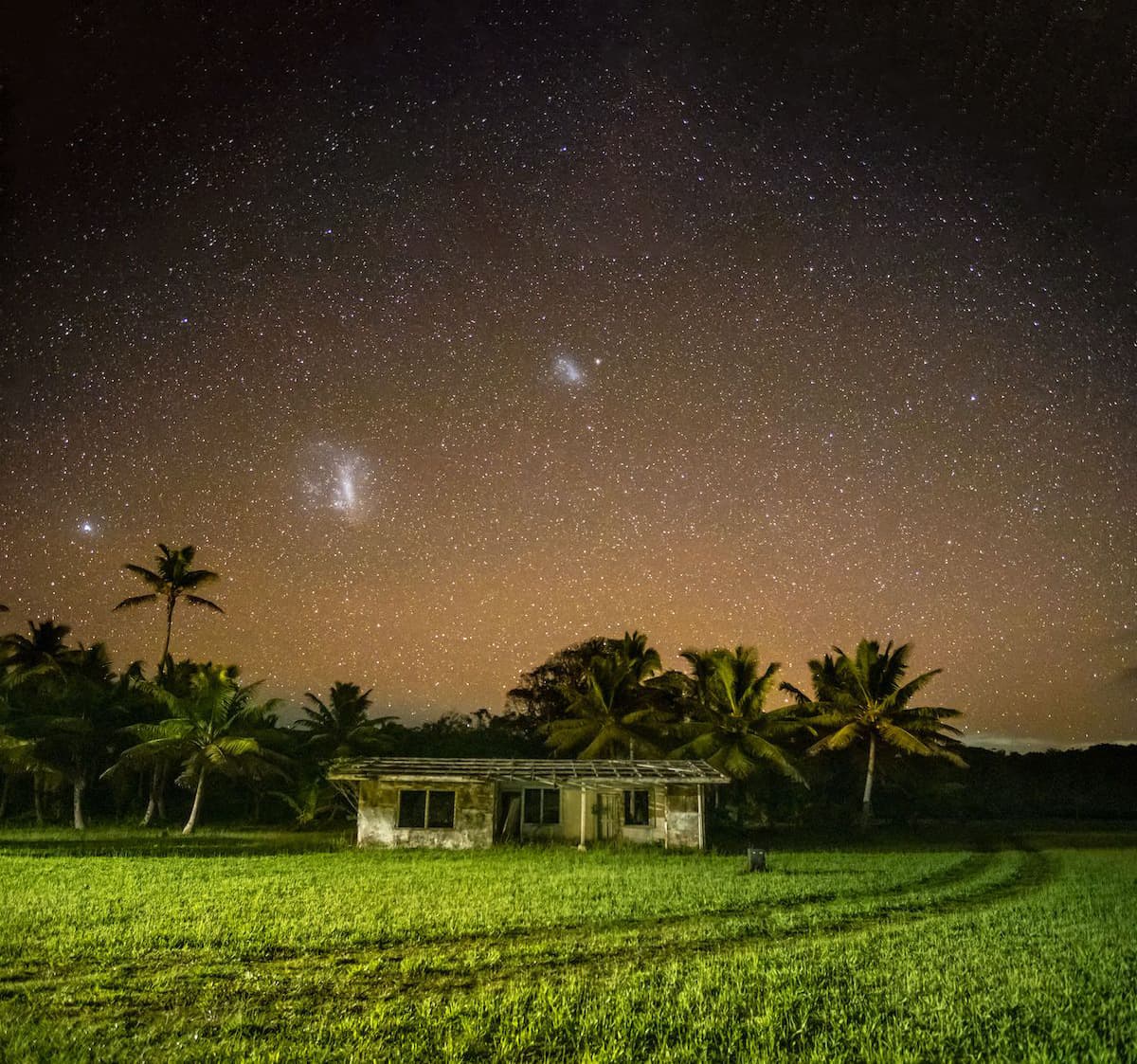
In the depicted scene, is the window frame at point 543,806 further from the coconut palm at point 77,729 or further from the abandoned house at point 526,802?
the coconut palm at point 77,729

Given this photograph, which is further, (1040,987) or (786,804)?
(786,804)

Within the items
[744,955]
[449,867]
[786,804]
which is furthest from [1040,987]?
[786,804]

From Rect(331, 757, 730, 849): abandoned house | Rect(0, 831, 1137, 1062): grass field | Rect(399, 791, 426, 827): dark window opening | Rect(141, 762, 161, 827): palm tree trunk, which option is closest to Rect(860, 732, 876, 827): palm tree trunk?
Rect(331, 757, 730, 849): abandoned house

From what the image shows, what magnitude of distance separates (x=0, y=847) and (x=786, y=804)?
3080cm

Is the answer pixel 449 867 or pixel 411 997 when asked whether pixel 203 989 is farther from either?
pixel 449 867

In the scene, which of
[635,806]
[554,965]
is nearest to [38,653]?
[635,806]

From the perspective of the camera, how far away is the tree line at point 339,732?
2858 centimetres

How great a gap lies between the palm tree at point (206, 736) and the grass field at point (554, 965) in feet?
28.9

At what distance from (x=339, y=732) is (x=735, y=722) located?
54.0ft

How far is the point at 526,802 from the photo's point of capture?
27.2 m

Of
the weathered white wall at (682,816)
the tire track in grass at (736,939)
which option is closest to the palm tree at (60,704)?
the weathered white wall at (682,816)

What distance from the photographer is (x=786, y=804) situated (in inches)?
1524

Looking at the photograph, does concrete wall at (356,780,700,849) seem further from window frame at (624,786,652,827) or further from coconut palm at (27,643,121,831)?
coconut palm at (27,643,121,831)

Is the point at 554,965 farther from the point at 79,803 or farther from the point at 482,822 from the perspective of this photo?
the point at 79,803
